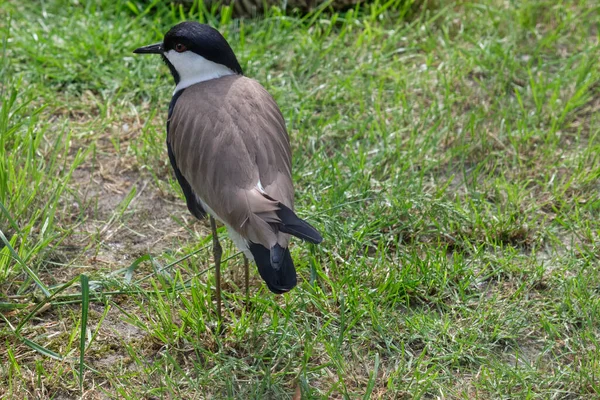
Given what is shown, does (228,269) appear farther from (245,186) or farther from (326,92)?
(326,92)

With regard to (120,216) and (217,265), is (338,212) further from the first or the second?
(120,216)

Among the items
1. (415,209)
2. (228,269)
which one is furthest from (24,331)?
(415,209)

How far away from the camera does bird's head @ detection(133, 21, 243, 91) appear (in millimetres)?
3516

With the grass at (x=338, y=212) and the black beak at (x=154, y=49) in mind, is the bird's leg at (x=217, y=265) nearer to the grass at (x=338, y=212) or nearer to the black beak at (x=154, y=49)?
the grass at (x=338, y=212)

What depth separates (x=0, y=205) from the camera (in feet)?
11.1

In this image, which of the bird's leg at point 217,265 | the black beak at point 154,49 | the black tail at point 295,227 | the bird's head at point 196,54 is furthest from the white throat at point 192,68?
the black tail at point 295,227

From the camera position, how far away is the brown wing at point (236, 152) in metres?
2.98

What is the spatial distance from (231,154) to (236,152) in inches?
0.8

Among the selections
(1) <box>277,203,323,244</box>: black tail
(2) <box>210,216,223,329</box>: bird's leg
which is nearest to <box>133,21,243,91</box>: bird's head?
(2) <box>210,216,223,329</box>: bird's leg

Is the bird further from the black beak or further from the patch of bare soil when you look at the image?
the patch of bare soil

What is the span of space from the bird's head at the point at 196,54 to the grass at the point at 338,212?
730mm

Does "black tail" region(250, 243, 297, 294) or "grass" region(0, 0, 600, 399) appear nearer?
"black tail" region(250, 243, 297, 294)

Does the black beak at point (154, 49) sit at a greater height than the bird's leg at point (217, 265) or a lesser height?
greater

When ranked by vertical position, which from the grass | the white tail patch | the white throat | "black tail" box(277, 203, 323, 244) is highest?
the white throat
